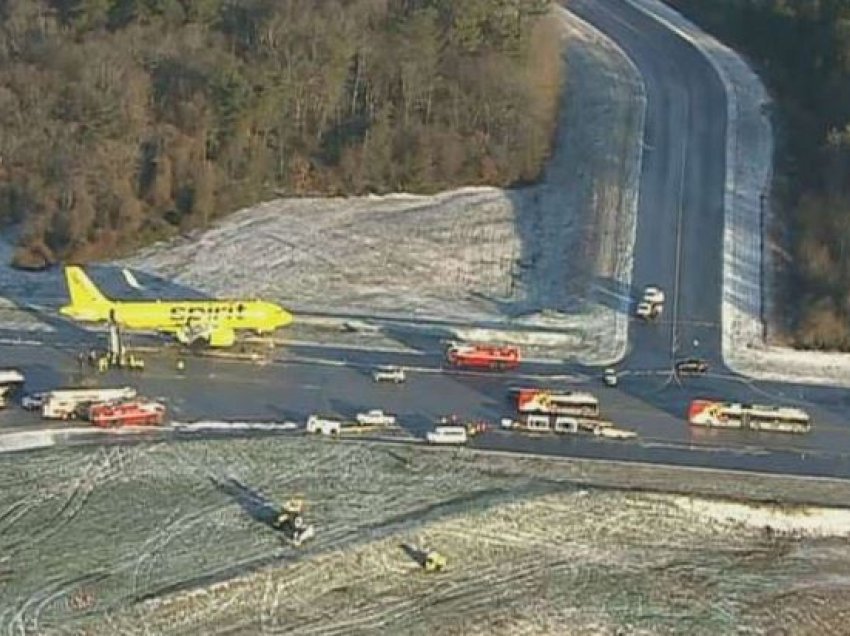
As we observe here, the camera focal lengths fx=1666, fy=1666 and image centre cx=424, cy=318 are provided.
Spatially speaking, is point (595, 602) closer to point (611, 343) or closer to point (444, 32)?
point (611, 343)

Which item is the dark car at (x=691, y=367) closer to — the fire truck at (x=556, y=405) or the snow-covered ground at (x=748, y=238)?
the snow-covered ground at (x=748, y=238)

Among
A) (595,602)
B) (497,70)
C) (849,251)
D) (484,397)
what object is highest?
(497,70)

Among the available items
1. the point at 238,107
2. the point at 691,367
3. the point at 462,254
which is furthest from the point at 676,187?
the point at 238,107

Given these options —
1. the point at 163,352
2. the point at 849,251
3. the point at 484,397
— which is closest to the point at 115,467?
the point at 163,352

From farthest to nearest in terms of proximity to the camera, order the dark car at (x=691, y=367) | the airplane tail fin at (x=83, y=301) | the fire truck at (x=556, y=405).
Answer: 1. the dark car at (x=691, y=367)
2. the airplane tail fin at (x=83, y=301)
3. the fire truck at (x=556, y=405)

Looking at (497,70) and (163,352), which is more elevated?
(497,70)

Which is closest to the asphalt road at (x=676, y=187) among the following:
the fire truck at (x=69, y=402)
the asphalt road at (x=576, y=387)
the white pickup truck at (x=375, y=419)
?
the asphalt road at (x=576, y=387)

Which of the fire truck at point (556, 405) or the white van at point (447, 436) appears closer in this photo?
the white van at point (447, 436)

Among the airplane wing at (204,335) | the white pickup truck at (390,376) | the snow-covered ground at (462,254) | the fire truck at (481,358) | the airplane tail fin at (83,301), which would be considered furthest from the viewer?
the snow-covered ground at (462,254)
